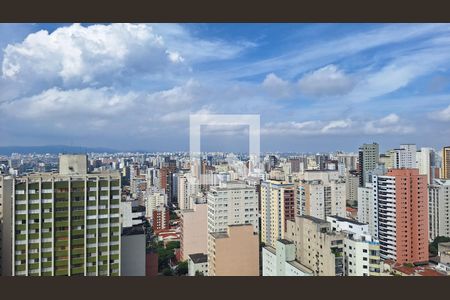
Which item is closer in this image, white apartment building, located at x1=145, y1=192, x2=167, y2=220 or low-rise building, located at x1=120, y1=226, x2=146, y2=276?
low-rise building, located at x1=120, y1=226, x2=146, y2=276

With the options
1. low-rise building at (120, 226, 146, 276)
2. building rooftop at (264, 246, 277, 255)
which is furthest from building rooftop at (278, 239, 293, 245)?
low-rise building at (120, 226, 146, 276)

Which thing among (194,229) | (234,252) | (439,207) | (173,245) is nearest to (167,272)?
(173,245)

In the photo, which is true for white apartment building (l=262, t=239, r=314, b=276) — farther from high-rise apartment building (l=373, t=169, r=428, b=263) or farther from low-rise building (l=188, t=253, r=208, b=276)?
high-rise apartment building (l=373, t=169, r=428, b=263)

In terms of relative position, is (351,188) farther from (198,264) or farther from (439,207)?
(198,264)

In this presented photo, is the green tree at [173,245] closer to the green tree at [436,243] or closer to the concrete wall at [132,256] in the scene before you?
the concrete wall at [132,256]

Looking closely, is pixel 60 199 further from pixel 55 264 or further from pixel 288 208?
pixel 288 208

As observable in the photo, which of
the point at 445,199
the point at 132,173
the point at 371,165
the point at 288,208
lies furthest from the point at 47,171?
the point at 445,199
